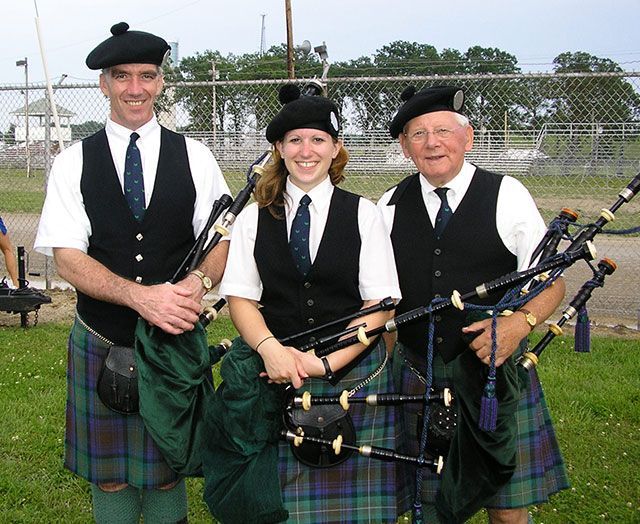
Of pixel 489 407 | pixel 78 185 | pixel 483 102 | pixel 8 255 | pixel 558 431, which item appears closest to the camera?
pixel 489 407

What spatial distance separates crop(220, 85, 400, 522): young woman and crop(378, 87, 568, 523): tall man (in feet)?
0.41

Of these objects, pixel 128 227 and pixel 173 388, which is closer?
pixel 173 388

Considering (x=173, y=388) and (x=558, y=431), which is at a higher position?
(x=173, y=388)

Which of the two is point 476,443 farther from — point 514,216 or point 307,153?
point 307,153

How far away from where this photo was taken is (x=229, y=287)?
208cm

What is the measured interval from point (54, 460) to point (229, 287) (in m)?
1.77

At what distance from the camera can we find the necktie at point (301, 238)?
2.05 meters

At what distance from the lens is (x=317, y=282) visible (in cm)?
204

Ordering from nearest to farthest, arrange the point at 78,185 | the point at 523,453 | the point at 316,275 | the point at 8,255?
the point at 316,275 < the point at 523,453 < the point at 78,185 < the point at 8,255

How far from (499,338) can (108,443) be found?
1.29m

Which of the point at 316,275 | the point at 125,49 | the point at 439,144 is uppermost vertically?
the point at 125,49

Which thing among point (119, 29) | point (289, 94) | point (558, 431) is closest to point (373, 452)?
point (289, 94)

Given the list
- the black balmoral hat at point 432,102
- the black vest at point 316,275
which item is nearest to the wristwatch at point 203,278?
the black vest at point 316,275

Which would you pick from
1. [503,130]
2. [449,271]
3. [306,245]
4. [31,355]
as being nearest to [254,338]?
[306,245]
